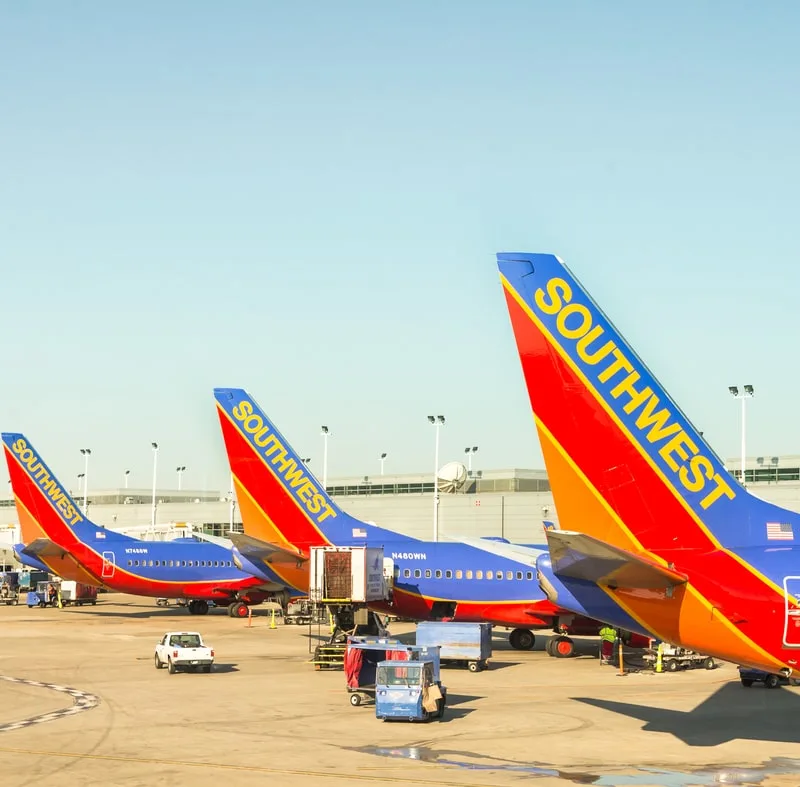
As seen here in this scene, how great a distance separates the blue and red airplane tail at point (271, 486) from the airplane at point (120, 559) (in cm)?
1917

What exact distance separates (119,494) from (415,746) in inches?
6837

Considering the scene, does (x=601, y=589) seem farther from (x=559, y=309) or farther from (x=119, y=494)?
(x=119, y=494)

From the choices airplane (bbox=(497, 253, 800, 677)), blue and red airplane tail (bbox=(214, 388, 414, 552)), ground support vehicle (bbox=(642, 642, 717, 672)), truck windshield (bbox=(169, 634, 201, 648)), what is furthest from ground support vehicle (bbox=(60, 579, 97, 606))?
airplane (bbox=(497, 253, 800, 677))

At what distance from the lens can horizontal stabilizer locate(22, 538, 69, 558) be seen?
74.1 meters

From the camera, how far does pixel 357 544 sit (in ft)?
183

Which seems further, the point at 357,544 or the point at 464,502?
the point at 464,502

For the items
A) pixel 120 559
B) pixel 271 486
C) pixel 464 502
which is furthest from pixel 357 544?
pixel 464 502

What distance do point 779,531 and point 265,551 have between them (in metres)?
30.4

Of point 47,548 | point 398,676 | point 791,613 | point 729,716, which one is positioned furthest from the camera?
point 47,548

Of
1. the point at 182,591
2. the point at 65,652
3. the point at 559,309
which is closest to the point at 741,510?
the point at 559,309

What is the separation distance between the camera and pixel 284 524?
54875 mm

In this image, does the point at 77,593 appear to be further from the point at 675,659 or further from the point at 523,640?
the point at 675,659

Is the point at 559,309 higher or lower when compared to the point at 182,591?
higher

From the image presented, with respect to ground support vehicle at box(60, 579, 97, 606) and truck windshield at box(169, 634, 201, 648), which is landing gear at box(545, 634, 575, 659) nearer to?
truck windshield at box(169, 634, 201, 648)
